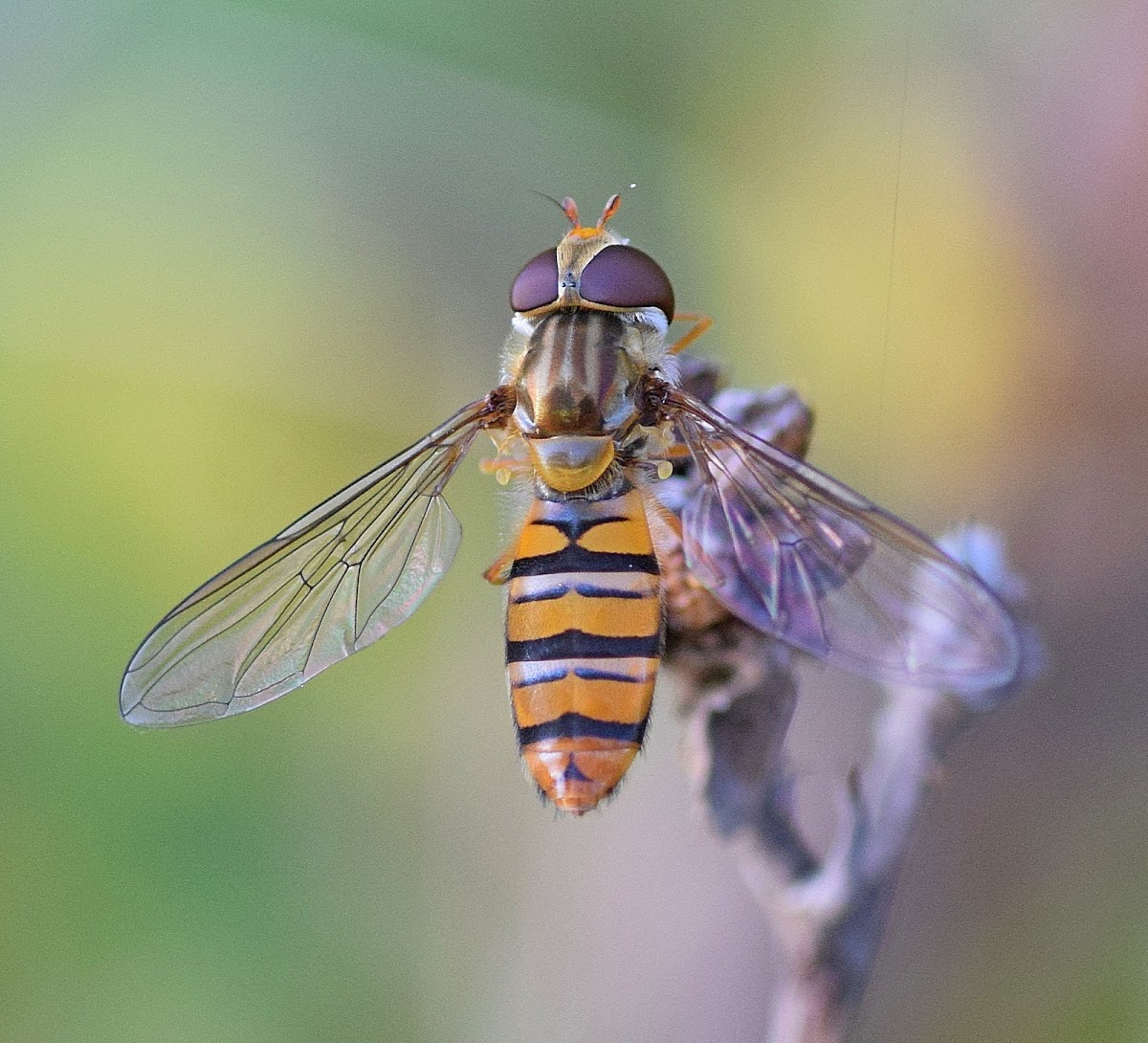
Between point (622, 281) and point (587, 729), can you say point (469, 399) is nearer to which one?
point (622, 281)

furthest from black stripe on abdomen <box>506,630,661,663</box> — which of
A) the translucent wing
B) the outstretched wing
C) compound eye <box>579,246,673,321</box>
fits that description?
compound eye <box>579,246,673,321</box>

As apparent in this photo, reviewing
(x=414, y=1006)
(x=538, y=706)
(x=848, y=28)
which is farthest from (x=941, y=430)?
(x=414, y=1006)

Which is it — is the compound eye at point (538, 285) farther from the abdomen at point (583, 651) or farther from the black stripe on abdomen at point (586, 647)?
the black stripe on abdomen at point (586, 647)

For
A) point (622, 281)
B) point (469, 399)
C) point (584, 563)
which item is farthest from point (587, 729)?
point (469, 399)

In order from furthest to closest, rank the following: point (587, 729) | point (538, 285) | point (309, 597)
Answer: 1. point (538, 285)
2. point (309, 597)
3. point (587, 729)

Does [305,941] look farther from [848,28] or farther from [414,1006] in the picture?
[848,28]

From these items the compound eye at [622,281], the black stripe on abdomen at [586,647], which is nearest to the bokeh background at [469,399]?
the compound eye at [622,281]
